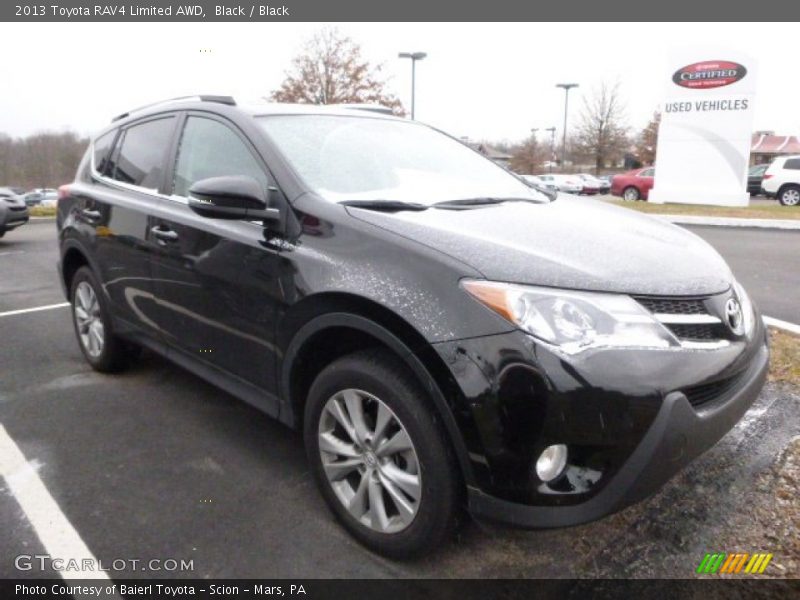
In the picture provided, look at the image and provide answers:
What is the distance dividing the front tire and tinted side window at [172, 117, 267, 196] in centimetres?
100

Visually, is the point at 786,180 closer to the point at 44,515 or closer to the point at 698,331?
the point at 698,331

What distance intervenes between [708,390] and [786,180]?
22.3m

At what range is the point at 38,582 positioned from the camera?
2.21 m

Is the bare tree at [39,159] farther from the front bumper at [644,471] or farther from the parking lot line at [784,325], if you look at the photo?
the front bumper at [644,471]

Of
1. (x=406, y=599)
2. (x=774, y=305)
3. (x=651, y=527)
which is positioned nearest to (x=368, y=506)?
(x=406, y=599)

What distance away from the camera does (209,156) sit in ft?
10.1

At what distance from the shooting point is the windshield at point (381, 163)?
2.70 metres

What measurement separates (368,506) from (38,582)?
122 cm

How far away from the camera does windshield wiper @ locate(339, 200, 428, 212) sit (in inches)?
96.3

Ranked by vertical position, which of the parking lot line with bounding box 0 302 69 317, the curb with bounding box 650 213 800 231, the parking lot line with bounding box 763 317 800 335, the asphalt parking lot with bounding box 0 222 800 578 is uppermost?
the curb with bounding box 650 213 800 231

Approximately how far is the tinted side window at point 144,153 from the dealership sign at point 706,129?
749 inches

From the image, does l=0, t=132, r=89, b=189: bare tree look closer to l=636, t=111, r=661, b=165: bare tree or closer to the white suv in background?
the white suv in background

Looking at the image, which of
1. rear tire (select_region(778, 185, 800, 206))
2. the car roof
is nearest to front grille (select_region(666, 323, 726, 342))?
the car roof

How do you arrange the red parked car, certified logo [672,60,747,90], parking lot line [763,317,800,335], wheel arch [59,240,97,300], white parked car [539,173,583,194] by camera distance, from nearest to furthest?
wheel arch [59,240,97,300] < parking lot line [763,317,800,335] < certified logo [672,60,747,90] < the red parked car < white parked car [539,173,583,194]
